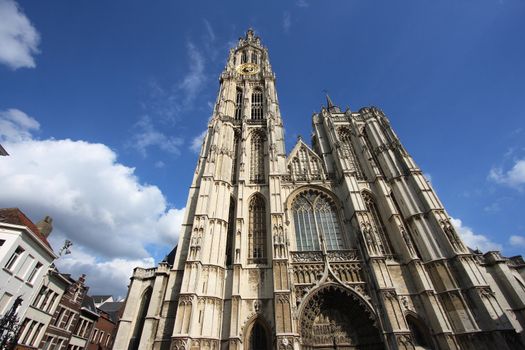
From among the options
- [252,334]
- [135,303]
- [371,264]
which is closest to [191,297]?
[252,334]

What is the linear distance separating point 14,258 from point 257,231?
14.2 metres

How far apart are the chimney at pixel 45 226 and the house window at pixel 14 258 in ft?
11.2

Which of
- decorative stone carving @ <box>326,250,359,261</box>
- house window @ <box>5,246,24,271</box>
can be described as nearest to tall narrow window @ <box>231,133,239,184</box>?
decorative stone carving @ <box>326,250,359,261</box>

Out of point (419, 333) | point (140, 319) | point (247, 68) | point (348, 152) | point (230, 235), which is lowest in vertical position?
point (419, 333)

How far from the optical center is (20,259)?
1427 cm

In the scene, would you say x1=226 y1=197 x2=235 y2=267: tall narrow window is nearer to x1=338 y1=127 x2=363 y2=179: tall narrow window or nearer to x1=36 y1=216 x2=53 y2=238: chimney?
x1=338 y1=127 x2=363 y2=179: tall narrow window

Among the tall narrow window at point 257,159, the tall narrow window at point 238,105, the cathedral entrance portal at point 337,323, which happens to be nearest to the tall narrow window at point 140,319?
the cathedral entrance portal at point 337,323

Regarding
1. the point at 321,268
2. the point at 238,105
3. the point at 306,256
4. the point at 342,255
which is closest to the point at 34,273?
the point at 306,256

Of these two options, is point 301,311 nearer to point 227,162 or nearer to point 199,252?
point 199,252

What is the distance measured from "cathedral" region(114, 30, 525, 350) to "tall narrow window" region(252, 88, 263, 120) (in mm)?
6579

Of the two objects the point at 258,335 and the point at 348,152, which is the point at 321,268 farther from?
the point at 348,152

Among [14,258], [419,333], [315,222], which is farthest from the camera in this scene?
[315,222]

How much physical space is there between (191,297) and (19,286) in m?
9.47

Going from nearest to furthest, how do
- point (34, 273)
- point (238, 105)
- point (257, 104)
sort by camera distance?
point (34, 273) → point (257, 104) → point (238, 105)
